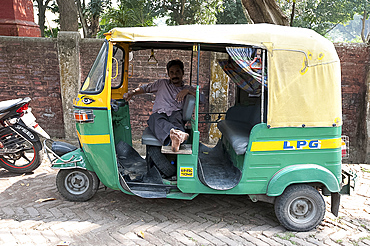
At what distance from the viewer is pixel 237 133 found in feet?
14.4

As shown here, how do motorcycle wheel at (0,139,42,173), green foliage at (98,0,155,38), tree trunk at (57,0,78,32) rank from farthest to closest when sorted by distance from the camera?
green foliage at (98,0,155,38) → tree trunk at (57,0,78,32) → motorcycle wheel at (0,139,42,173)

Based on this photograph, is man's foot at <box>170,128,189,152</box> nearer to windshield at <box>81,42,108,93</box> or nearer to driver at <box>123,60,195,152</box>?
driver at <box>123,60,195,152</box>

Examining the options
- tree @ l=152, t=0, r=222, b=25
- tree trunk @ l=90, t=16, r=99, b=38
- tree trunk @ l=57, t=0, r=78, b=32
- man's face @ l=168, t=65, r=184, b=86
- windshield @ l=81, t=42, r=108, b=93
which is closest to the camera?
windshield @ l=81, t=42, r=108, b=93

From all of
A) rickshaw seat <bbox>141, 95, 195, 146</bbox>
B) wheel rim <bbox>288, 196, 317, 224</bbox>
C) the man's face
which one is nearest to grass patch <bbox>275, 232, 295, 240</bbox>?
wheel rim <bbox>288, 196, 317, 224</bbox>

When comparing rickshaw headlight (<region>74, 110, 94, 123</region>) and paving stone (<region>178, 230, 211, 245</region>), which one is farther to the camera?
rickshaw headlight (<region>74, 110, 94, 123</region>)

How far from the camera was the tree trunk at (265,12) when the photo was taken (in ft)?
21.7

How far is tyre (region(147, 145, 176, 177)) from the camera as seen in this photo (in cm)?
422

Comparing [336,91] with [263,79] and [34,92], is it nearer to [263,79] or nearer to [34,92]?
[263,79]

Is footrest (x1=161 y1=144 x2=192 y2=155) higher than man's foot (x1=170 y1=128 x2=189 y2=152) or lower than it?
lower

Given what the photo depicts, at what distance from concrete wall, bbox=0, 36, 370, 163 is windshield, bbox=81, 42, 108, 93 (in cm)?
288

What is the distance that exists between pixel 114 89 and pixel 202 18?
13976 millimetres

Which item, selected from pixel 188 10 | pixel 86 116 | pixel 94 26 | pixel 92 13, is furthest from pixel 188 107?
pixel 188 10

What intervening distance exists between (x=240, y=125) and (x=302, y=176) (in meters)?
1.42

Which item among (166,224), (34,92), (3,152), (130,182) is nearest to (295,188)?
(166,224)
